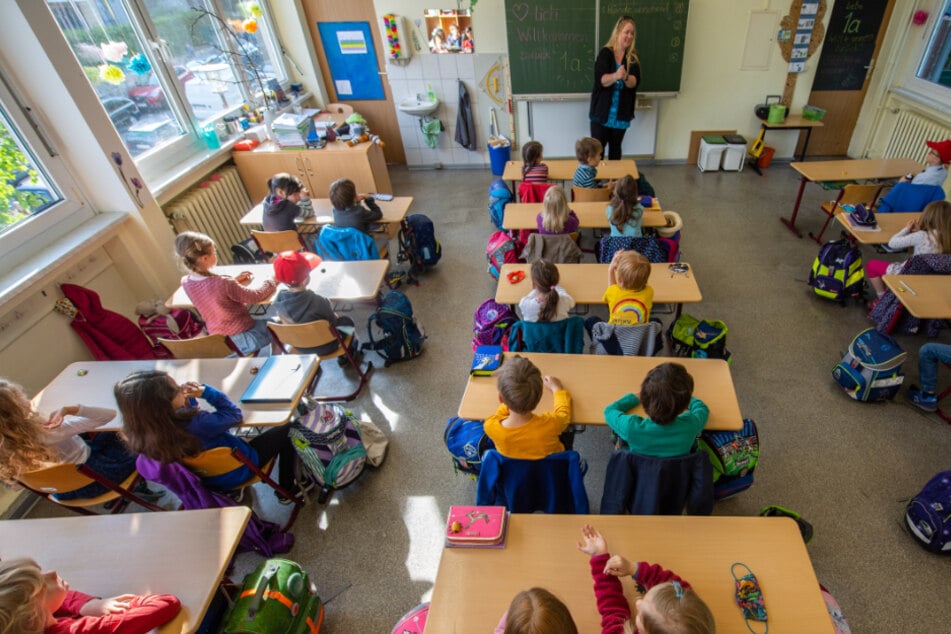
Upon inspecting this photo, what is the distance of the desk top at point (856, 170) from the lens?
4.21m

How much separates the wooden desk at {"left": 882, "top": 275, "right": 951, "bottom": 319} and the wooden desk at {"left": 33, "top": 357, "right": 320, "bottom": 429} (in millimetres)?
3300

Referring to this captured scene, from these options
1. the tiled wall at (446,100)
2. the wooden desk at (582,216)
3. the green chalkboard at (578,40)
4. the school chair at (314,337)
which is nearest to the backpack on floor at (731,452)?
the wooden desk at (582,216)

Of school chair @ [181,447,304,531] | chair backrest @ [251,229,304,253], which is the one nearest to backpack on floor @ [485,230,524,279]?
chair backrest @ [251,229,304,253]

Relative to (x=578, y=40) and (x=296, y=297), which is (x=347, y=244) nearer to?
(x=296, y=297)

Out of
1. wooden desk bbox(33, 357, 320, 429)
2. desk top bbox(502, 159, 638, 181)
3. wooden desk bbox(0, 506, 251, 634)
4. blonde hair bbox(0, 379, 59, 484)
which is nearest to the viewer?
wooden desk bbox(0, 506, 251, 634)

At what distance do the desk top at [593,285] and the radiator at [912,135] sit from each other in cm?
390

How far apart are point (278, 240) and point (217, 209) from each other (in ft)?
4.07

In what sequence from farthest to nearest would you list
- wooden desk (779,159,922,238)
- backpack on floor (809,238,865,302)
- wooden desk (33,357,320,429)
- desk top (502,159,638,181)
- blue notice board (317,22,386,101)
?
1. blue notice board (317,22,386,101)
2. desk top (502,159,638,181)
3. wooden desk (779,159,922,238)
4. backpack on floor (809,238,865,302)
5. wooden desk (33,357,320,429)

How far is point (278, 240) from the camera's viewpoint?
3.81 metres

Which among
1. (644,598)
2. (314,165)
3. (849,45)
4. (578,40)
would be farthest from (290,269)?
(849,45)

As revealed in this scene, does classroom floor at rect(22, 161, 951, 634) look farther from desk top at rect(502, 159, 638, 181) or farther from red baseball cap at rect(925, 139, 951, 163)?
desk top at rect(502, 159, 638, 181)

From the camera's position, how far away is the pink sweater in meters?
2.87

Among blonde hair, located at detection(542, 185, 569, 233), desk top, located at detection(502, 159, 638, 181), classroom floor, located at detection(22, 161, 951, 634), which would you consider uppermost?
blonde hair, located at detection(542, 185, 569, 233)

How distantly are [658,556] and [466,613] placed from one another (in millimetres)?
638
